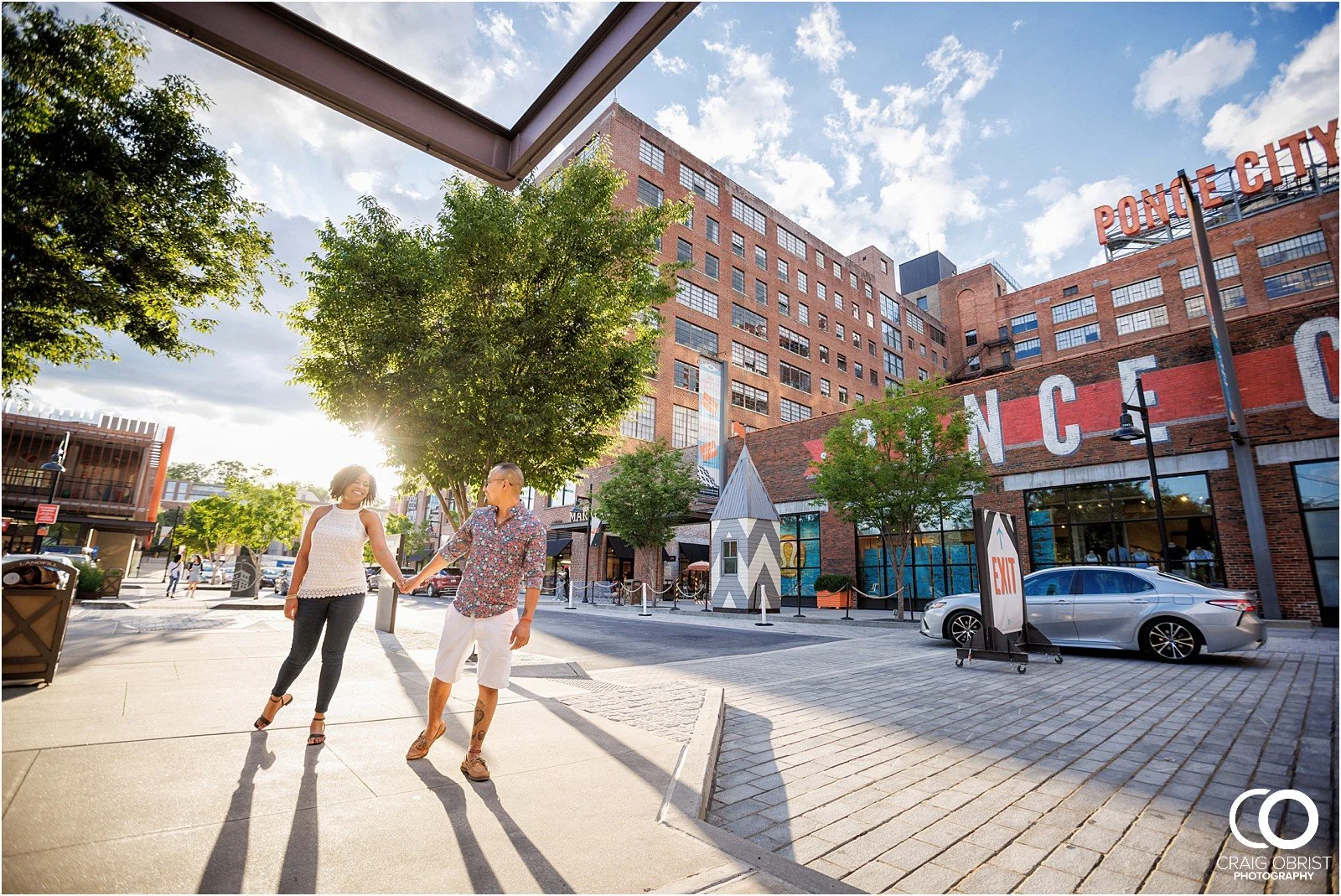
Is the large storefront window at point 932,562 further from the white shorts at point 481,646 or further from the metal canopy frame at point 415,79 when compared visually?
the metal canopy frame at point 415,79

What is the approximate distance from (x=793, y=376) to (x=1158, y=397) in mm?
28467

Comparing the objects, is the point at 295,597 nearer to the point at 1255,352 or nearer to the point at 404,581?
the point at 404,581

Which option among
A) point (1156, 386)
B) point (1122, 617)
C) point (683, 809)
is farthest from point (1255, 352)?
point (683, 809)

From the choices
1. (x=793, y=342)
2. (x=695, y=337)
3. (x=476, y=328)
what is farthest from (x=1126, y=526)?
(x=793, y=342)

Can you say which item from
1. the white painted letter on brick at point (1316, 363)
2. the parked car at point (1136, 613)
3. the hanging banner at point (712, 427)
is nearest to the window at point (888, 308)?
the hanging banner at point (712, 427)

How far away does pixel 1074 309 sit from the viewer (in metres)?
42.2

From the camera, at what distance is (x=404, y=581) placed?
4.02 m

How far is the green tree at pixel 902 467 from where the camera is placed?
60.8 feet

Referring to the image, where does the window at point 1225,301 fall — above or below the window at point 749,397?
above

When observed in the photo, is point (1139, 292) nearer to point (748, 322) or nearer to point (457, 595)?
point (748, 322)

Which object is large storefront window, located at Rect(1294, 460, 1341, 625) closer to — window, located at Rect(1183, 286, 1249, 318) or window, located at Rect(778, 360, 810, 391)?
window, located at Rect(1183, 286, 1249, 318)

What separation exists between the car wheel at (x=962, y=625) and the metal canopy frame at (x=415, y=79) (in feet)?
34.5

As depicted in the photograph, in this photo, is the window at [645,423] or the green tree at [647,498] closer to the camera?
the green tree at [647,498]

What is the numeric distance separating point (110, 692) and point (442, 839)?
15.1 ft
